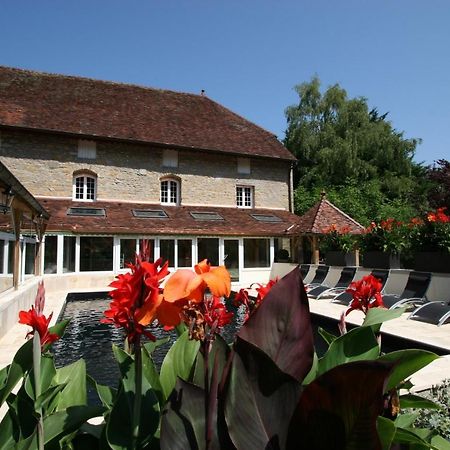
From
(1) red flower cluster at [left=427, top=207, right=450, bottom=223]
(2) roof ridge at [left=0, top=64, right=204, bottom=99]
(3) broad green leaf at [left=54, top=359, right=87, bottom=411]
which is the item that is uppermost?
(2) roof ridge at [left=0, top=64, right=204, bottom=99]

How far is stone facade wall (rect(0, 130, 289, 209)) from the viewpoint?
1884cm

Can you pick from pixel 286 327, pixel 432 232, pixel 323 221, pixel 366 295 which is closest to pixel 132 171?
pixel 323 221

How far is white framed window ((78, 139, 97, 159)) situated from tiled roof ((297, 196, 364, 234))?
431 inches

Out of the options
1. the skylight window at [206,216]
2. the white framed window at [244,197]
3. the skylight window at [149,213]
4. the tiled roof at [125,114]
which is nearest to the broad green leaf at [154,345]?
the skylight window at [149,213]

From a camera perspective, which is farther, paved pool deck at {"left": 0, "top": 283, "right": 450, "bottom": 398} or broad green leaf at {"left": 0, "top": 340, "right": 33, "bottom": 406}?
paved pool deck at {"left": 0, "top": 283, "right": 450, "bottom": 398}

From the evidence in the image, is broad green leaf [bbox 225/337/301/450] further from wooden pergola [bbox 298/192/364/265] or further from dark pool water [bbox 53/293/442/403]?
wooden pergola [bbox 298/192/364/265]

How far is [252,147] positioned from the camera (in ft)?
77.9

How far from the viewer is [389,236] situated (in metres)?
12.4

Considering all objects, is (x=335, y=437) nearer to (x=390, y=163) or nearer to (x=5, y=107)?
(x=5, y=107)

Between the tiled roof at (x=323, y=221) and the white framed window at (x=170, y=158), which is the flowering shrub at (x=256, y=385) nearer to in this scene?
the tiled roof at (x=323, y=221)

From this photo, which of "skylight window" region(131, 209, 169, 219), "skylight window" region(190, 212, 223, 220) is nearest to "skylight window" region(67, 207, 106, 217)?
"skylight window" region(131, 209, 169, 219)

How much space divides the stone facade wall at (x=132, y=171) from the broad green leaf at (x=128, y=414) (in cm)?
1948

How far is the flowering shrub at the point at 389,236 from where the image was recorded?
12.2 meters

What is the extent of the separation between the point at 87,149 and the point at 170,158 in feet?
14.0
